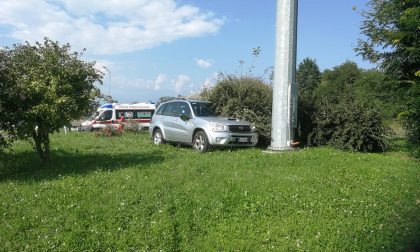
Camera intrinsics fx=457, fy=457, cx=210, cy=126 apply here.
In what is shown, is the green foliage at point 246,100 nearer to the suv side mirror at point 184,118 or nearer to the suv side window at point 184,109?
the suv side window at point 184,109

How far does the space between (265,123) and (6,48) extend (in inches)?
326

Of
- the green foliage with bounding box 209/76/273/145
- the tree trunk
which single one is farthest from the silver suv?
the tree trunk

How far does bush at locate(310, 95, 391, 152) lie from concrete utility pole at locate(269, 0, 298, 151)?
73.5 inches

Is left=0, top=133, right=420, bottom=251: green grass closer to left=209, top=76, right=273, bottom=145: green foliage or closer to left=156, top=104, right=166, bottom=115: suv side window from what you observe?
left=209, top=76, right=273, bottom=145: green foliage

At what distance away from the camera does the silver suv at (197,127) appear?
13344mm

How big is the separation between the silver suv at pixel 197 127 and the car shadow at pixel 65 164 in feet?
6.33

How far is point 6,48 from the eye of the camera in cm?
930

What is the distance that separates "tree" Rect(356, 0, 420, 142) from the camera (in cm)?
1220

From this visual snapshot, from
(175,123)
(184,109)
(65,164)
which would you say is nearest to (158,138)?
(175,123)

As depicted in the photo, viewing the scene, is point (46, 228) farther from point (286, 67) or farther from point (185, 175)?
point (286, 67)

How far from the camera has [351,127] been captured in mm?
13570

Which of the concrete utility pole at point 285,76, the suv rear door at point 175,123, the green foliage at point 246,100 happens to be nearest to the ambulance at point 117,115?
the green foliage at point 246,100

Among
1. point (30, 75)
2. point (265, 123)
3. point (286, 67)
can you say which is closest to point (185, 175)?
point (30, 75)

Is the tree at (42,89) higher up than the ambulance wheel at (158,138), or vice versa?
the tree at (42,89)
